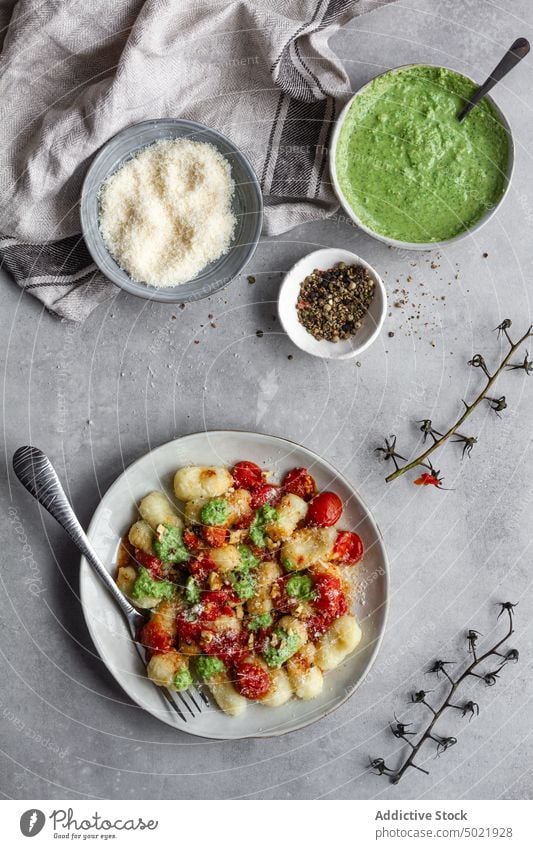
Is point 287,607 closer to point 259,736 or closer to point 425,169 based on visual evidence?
point 259,736

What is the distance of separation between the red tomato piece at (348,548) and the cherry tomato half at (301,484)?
0.60ft

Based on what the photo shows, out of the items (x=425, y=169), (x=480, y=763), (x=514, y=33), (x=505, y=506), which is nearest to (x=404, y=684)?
(x=480, y=763)

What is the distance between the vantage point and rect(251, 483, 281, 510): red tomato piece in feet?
8.02

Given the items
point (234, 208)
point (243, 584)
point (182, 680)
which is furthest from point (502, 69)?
point (182, 680)

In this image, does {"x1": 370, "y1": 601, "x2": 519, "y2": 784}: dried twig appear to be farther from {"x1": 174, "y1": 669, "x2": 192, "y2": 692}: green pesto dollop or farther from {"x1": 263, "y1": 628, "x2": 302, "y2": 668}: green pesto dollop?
{"x1": 174, "y1": 669, "x2": 192, "y2": 692}: green pesto dollop

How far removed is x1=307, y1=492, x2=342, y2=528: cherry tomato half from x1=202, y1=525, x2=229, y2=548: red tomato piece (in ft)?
0.99

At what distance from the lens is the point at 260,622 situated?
7.89 feet

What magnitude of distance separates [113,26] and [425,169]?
3.74ft

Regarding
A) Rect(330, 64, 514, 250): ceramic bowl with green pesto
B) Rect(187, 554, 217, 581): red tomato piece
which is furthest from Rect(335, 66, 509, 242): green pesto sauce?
Rect(187, 554, 217, 581): red tomato piece

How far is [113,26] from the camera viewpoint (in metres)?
Answer: 2.33

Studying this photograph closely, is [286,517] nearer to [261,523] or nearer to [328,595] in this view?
[261,523]

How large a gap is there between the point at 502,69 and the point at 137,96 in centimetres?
120

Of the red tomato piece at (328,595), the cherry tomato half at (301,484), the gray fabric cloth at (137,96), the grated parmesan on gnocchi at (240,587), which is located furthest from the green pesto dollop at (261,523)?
the gray fabric cloth at (137,96)

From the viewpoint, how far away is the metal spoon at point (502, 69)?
229 centimetres
